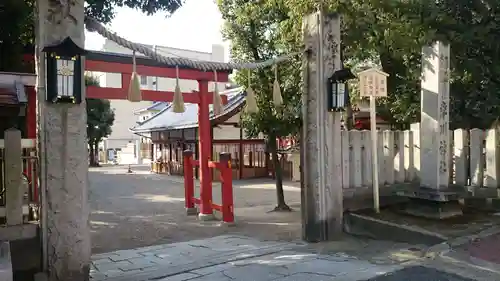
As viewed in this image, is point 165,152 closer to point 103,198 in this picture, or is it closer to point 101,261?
point 103,198

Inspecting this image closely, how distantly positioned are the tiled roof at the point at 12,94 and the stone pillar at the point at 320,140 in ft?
16.1

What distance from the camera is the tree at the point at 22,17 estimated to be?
801 cm

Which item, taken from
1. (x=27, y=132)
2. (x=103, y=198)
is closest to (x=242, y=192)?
(x=103, y=198)

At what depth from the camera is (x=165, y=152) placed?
1187 inches

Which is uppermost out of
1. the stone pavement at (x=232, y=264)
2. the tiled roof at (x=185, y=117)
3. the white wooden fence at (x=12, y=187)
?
the tiled roof at (x=185, y=117)

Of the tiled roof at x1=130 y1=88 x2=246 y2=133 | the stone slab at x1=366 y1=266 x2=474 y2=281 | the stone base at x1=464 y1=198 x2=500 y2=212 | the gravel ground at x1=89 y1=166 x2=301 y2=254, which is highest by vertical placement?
the tiled roof at x1=130 y1=88 x2=246 y2=133

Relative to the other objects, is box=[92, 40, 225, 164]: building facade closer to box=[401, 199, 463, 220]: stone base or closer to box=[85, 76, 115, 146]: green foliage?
box=[85, 76, 115, 146]: green foliage

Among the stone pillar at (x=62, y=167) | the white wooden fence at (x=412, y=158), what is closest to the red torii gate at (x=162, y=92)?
the white wooden fence at (x=412, y=158)

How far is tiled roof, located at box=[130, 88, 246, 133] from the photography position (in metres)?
22.7

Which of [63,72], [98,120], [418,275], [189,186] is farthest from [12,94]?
[98,120]

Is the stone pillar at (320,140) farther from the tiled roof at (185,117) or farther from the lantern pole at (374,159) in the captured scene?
the tiled roof at (185,117)

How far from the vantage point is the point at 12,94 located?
7215 millimetres

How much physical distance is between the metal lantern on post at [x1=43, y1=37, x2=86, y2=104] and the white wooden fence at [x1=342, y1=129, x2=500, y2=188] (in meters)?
4.85

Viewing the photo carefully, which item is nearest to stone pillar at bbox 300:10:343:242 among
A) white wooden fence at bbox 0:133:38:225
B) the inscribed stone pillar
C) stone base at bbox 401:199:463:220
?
stone base at bbox 401:199:463:220
